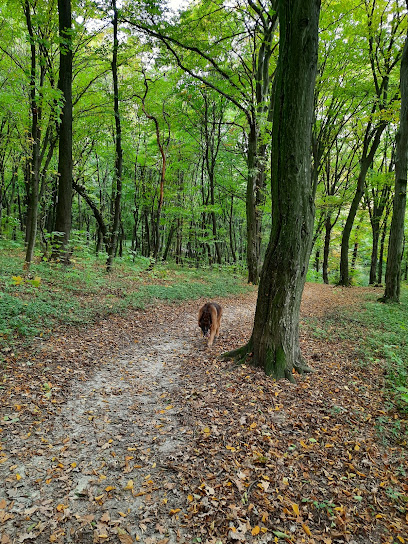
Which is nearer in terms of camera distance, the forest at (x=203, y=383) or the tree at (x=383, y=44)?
the forest at (x=203, y=383)

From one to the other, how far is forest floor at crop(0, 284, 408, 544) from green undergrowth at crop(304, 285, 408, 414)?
264 mm

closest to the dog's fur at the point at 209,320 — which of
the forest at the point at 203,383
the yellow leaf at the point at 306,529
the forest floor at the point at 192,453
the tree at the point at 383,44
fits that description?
the forest at the point at 203,383

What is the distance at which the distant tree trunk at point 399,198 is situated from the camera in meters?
9.98

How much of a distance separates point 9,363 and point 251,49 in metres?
16.3

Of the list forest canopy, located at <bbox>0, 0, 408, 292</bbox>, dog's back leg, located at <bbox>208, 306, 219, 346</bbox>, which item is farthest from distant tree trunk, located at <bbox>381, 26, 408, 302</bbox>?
dog's back leg, located at <bbox>208, 306, 219, 346</bbox>

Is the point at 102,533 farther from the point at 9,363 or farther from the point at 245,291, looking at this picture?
the point at 245,291

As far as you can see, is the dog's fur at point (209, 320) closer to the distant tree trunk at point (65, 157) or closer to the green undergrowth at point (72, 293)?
the green undergrowth at point (72, 293)

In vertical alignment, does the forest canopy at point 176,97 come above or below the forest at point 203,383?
above

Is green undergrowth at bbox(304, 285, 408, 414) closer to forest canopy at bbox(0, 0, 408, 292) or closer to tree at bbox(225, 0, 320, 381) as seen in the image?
tree at bbox(225, 0, 320, 381)

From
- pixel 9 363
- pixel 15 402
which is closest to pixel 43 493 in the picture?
pixel 15 402

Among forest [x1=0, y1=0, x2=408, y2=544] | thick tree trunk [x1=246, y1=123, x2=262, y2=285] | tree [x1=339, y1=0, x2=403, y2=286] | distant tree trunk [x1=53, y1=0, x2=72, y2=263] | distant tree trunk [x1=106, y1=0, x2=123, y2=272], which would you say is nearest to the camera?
forest [x1=0, y1=0, x2=408, y2=544]

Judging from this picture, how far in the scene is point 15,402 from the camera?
12.7 feet

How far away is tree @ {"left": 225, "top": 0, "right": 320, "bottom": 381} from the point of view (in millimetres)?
4523

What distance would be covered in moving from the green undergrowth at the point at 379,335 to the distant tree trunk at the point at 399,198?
0.89 meters
